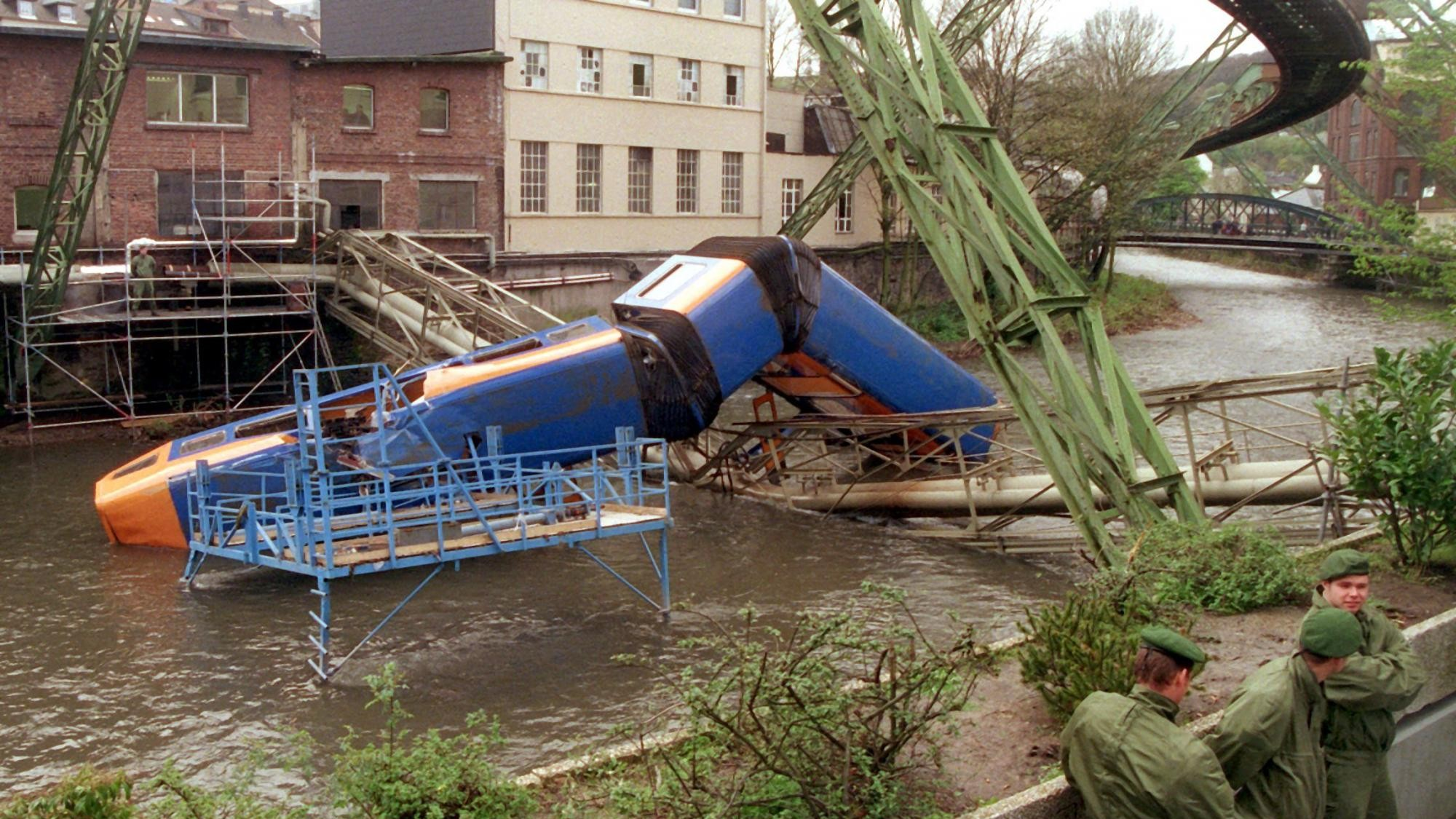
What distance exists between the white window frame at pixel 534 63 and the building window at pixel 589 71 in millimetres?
1079

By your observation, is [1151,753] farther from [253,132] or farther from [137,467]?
[253,132]

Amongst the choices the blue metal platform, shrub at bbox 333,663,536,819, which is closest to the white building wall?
the blue metal platform

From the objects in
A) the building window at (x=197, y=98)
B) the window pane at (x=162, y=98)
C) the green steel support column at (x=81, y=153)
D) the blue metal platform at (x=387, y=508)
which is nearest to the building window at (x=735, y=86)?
the building window at (x=197, y=98)

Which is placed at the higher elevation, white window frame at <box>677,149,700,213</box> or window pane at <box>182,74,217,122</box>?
→ window pane at <box>182,74,217,122</box>

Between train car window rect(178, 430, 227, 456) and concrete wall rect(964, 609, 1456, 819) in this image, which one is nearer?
concrete wall rect(964, 609, 1456, 819)

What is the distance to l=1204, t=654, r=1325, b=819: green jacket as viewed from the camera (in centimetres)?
660

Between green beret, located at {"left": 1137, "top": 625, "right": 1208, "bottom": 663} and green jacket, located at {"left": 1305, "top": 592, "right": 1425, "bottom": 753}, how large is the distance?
1.32 metres

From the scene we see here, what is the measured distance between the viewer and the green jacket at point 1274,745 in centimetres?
660

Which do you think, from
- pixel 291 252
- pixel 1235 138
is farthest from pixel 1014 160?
pixel 291 252

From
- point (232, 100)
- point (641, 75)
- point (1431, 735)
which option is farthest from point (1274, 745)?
point (641, 75)

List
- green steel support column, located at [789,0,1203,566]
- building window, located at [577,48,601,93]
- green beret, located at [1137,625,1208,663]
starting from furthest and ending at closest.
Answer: building window, located at [577,48,601,93]
green steel support column, located at [789,0,1203,566]
green beret, located at [1137,625,1208,663]

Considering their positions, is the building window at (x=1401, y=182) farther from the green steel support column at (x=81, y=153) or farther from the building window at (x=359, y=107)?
the green steel support column at (x=81, y=153)

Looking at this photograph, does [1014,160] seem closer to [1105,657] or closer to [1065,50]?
[1065,50]

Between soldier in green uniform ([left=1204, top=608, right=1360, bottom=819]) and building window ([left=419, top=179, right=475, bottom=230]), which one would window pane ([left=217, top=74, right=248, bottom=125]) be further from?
soldier in green uniform ([left=1204, top=608, right=1360, bottom=819])
